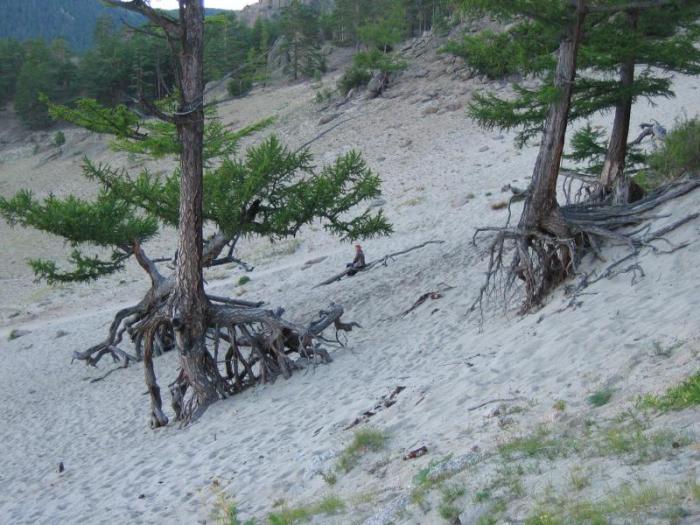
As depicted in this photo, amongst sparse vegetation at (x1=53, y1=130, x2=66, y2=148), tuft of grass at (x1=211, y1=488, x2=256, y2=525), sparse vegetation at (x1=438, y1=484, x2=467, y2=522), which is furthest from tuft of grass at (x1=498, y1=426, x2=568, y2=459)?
sparse vegetation at (x1=53, y1=130, x2=66, y2=148)

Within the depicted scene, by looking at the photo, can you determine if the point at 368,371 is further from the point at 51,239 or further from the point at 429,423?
the point at 51,239

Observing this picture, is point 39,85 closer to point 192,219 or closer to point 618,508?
point 192,219

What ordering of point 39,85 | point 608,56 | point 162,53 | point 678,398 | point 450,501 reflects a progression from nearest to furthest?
point 450,501 → point 678,398 → point 608,56 → point 162,53 → point 39,85

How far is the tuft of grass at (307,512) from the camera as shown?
581 centimetres

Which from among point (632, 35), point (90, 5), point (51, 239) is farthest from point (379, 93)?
point (90, 5)

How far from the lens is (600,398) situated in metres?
6.23

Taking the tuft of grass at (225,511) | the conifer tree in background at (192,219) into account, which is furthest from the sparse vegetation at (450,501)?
the conifer tree in background at (192,219)

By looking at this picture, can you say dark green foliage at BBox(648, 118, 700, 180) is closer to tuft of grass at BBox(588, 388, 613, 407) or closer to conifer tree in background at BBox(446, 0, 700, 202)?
conifer tree in background at BBox(446, 0, 700, 202)

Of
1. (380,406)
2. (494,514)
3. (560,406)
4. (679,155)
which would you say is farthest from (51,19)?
(494,514)

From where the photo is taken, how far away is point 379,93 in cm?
4384

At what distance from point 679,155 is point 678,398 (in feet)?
29.1

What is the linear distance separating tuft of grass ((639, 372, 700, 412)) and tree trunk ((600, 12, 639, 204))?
7.69 meters

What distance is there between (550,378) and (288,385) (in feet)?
16.8

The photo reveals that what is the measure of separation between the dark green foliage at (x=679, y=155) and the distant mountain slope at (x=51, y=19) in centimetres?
12481
